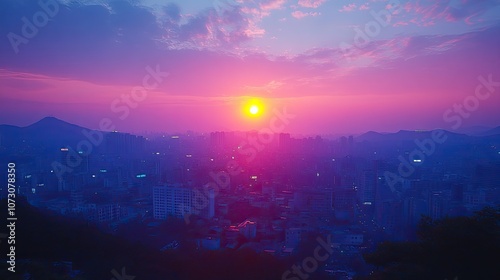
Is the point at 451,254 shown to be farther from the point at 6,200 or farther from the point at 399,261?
the point at 6,200

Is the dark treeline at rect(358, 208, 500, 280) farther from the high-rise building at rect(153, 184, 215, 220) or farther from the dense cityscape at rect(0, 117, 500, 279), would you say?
the high-rise building at rect(153, 184, 215, 220)

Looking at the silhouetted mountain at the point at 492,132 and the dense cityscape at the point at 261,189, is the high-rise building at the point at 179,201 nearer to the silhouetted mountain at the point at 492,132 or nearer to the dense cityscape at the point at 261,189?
the dense cityscape at the point at 261,189

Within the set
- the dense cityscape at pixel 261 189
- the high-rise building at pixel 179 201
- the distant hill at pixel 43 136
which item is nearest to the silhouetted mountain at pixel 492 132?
the dense cityscape at pixel 261 189

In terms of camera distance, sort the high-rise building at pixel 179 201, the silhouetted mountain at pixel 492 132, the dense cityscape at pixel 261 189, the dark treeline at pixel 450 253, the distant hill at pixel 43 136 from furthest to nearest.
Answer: the silhouetted mountain at pixel 492 132, the distant hill at pixel 43 136, the high-rise building at pixel 179 201, the dense cityscape at pixel 261 189, the dark treeline at pixel 450 253

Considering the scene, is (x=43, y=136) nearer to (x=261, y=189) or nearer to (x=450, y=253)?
(x=261, y=189)

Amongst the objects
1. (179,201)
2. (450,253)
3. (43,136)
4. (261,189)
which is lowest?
(179,201)

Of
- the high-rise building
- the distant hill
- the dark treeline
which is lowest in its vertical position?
the high-rise building

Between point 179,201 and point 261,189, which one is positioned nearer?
point 179,201

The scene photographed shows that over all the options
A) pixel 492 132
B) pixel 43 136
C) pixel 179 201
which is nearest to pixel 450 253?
pixel 179 201

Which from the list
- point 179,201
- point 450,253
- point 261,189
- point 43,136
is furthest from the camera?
point 43,136

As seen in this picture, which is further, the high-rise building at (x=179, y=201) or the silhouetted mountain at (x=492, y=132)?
the silhouetted mountain at (x=492, y=132)

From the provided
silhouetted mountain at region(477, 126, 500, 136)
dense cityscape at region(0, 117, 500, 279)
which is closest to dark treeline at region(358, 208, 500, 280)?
dense cityscape at region(0, 117, 500, 279)
